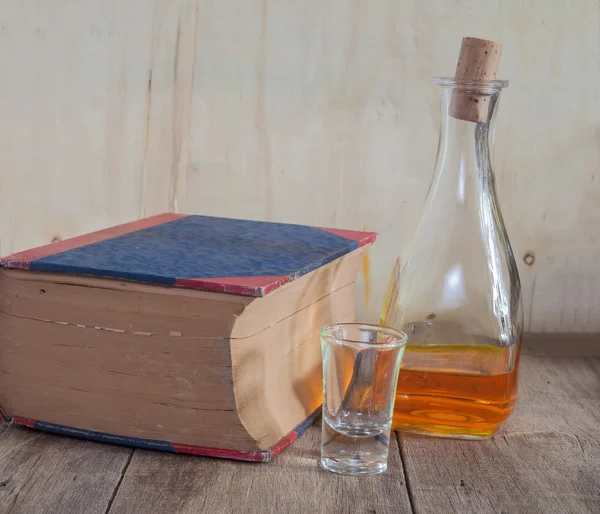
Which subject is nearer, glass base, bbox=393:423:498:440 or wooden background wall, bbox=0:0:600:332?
glass base, bbox=393:423:498:440

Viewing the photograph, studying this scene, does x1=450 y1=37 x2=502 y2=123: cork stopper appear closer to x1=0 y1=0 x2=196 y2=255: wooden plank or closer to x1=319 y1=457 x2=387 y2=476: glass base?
x1=319 y1=457 x2=387 y2=476: glass base

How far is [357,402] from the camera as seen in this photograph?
0.60 meters

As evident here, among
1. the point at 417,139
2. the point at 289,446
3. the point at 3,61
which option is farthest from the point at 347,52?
the point at 289,446

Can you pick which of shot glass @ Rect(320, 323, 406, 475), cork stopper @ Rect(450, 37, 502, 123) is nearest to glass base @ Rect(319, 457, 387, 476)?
shot glass @ Rect(320, 323, 406, 475)

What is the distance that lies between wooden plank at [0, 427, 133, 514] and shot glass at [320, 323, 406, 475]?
0.48ft

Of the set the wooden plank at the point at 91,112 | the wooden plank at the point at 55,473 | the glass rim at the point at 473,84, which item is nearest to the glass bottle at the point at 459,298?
the glass rim at the point at 473,84

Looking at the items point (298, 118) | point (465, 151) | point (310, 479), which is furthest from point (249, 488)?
point (298, 118)

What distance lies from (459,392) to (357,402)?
3.9 inches

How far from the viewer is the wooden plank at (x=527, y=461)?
1.85 feet

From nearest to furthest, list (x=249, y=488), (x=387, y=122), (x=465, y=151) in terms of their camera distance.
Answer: (x=249, y=488)
(x=465, y=151)
(x=387, y=122)

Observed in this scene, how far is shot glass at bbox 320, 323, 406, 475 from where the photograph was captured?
589 millimetres

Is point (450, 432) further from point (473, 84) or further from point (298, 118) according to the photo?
point (298, 118)

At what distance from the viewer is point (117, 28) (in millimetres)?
973

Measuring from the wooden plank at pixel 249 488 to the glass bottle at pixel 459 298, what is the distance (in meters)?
0.07
